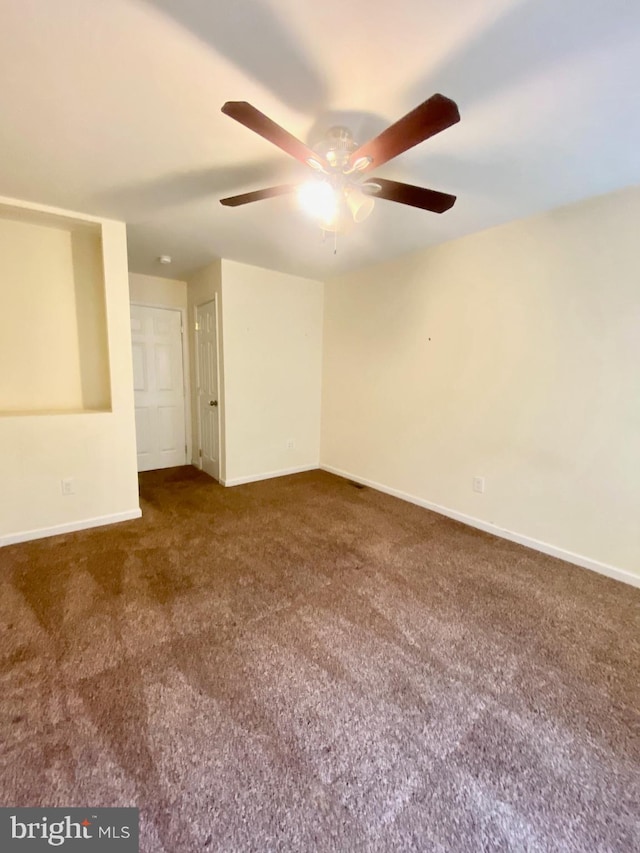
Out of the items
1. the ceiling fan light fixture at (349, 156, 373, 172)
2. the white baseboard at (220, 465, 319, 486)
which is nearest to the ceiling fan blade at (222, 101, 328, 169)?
the ceiling fan light fixture at (349, 156, 373, 172)

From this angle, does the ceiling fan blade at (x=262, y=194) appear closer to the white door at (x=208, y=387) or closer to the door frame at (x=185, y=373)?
the white door at (x=208, y=387)

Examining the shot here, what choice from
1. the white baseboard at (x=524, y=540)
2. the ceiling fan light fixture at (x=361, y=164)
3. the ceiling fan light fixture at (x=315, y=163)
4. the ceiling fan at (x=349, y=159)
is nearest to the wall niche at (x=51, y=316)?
the ceiling fan at (x=349, y=159)

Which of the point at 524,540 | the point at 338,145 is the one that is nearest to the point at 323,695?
the point at 524,540

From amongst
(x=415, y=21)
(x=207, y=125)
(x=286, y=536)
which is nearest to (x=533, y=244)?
(x=415, y=21)

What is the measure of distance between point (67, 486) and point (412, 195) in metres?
3.07

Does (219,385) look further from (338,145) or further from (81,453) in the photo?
(338,145)

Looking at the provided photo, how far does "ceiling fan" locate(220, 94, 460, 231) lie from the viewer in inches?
47.4

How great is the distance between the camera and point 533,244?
8.65 feet

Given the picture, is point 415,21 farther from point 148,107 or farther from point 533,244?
point 533,244

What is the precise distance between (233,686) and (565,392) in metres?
2.64

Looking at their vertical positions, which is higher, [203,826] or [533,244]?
[533,244]

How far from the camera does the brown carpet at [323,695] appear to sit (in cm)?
110

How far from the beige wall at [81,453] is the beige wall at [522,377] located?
2.36 meters

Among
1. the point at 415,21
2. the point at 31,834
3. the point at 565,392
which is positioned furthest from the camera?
the point at 565,392
